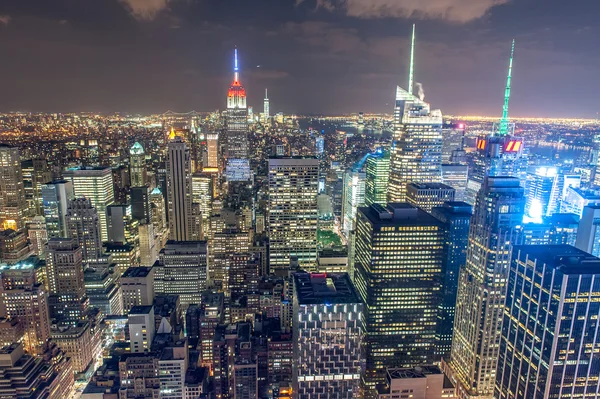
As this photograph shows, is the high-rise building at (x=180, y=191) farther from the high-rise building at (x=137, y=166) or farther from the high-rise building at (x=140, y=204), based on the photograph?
the high-rise building at (x=137, y=166)

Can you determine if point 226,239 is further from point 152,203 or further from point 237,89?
point 237,89

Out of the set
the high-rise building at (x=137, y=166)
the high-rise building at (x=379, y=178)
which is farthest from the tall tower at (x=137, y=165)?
the high-rise building at (x=379, y=178)

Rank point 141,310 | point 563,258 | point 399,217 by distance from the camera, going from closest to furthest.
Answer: point 563,258 < point 399,217 < point 141,310

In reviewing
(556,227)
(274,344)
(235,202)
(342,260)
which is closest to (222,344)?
(274,344)

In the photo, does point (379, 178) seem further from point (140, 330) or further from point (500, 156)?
point (140, 330)

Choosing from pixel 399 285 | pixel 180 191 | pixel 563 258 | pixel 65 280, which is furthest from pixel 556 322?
pixel 180 191

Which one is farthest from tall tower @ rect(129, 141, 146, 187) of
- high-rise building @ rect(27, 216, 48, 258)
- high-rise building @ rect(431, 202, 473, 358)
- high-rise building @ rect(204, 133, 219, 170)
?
high-rise building @ rect(431, 202, 473, 358)

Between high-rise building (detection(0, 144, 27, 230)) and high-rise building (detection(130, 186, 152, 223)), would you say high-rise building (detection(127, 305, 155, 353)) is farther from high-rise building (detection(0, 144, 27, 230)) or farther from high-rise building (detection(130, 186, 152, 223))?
high-rise building (detection(0, 144, 27, 230))
